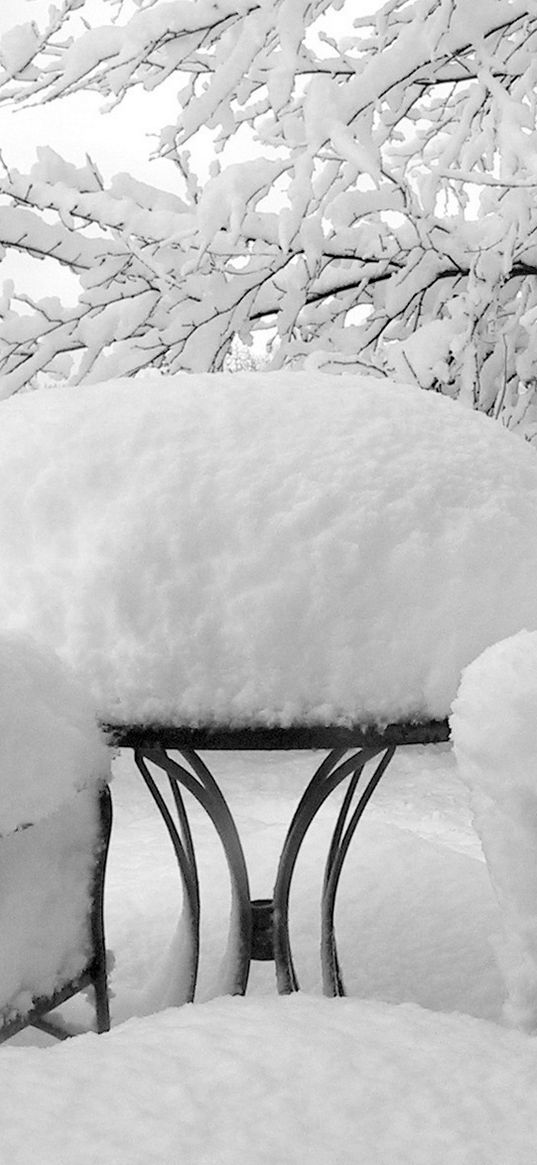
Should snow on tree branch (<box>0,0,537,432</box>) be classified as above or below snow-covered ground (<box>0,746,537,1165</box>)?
above

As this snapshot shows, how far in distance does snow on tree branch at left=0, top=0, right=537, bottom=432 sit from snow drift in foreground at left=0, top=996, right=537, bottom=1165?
2.12 metres

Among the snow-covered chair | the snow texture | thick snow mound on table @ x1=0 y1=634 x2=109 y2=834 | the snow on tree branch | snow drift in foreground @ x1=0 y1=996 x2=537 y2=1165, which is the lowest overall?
snow drift in foreground @ x1=0 y1=996 x2=537 y2=1165

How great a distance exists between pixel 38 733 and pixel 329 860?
3.50 feet

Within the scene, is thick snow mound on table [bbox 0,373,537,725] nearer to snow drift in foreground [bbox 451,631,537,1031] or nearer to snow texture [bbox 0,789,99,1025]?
snow texture [bbox 0,789,99,1025]

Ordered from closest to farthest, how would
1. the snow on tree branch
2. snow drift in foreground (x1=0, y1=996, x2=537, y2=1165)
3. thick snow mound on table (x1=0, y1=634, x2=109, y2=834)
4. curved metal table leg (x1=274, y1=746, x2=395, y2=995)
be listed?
snow drift in foreground (x1=0, y1=996, x2=537, y2=1165) → thick snow mound on table (x1=0, y1=634, x2=109, y2=834) → curved metal table leg (x1=274, y1=746, x2=395, y2=995) → the snow on tree branch

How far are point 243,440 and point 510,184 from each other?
1.34m

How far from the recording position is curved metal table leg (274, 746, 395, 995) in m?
2.03

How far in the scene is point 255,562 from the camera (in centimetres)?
164

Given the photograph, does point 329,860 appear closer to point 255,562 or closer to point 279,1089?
point 255,562

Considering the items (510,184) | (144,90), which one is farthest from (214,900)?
(144,90)

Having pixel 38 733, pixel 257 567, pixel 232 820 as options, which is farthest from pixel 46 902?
pixel 257 567

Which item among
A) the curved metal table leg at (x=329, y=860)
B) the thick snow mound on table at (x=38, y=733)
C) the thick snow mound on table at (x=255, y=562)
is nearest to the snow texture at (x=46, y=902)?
the thick snow mound on table at (x=38, y=733)

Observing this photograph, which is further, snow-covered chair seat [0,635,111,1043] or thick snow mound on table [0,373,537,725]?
thick snow mound on table [0,373,537,725]

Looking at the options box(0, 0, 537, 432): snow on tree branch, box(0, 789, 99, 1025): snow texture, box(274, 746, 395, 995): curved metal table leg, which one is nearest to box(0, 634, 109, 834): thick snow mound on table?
box(0, 789, 99, 1025): snow texture
